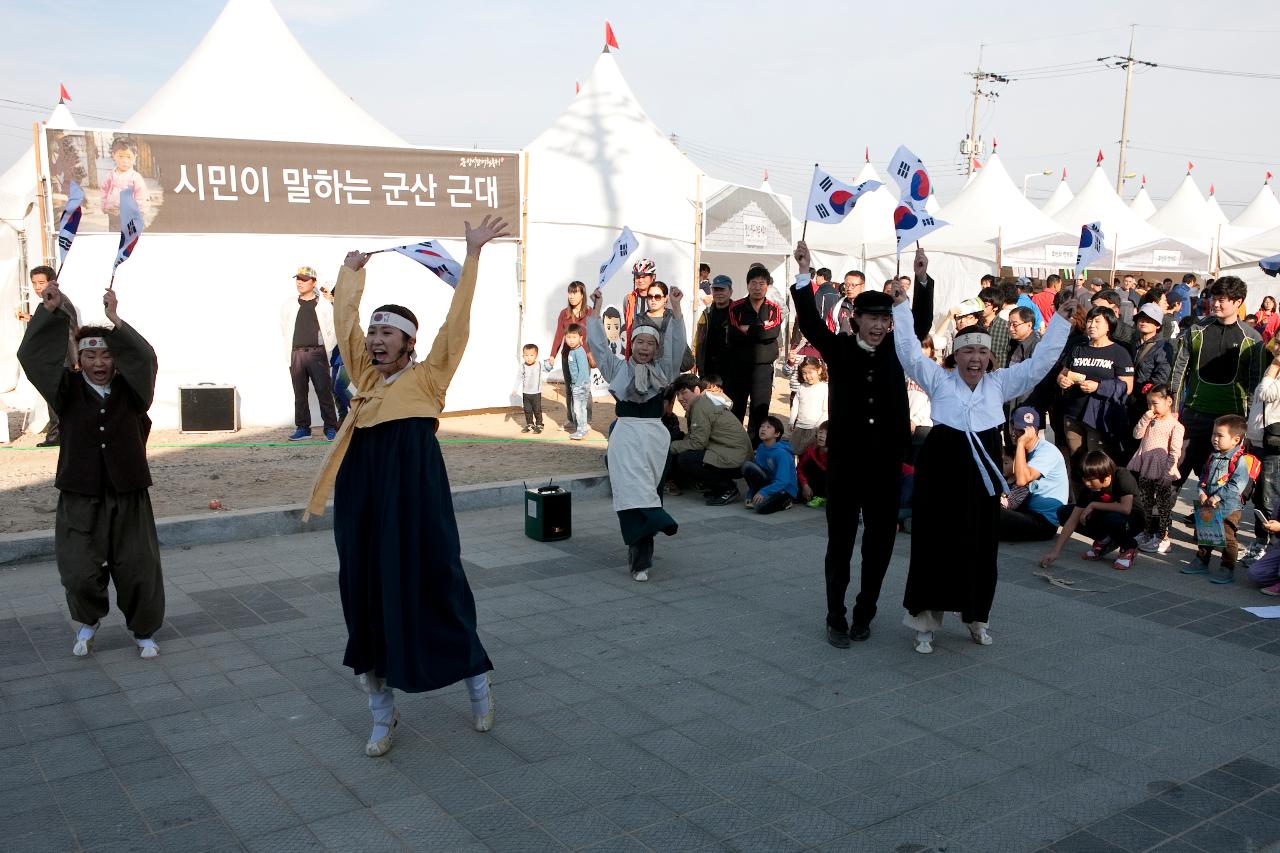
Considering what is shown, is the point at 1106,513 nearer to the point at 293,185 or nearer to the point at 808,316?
the point at 808,316

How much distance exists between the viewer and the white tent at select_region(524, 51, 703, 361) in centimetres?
1458

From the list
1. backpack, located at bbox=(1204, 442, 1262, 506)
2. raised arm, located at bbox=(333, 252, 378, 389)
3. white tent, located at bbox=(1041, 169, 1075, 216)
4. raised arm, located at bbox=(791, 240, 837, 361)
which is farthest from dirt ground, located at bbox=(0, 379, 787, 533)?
white tent, located at bbox=(1041, 169, 1075, 216)

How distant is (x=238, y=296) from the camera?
1212 centimetres

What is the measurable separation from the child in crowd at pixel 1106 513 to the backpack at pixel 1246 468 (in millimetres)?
588

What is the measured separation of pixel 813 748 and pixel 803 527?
14.0 ft

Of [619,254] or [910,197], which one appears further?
[619,254]

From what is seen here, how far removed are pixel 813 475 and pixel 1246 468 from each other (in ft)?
10.7

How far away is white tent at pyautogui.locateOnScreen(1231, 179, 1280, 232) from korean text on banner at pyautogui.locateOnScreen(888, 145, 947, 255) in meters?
34.7

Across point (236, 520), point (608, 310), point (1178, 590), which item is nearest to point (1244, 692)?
point (1178, 590)

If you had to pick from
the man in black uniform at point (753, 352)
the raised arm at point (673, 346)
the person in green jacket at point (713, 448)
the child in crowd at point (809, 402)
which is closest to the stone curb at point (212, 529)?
the person in green jacket at point (713, 448)

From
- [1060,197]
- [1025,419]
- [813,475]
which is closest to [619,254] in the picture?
[813,475]

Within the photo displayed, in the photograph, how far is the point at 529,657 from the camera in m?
5.41

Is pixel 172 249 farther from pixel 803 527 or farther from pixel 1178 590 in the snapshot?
pixel 1178 590

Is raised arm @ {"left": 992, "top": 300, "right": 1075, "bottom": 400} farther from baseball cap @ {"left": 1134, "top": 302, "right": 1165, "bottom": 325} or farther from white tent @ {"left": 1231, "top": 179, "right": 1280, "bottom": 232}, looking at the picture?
white tent @ {"left": 1231, "top": 179, "right": 1280, "bottom": 232}
